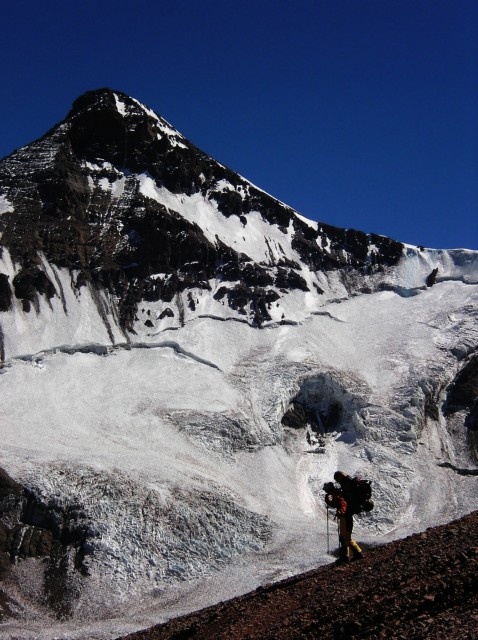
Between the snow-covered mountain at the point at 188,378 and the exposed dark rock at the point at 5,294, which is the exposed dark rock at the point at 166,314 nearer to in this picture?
the snow-covered mountain at the point at 188,378

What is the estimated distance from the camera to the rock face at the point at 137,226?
262 ft

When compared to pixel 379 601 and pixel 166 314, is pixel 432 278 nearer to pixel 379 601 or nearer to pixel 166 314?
pixel 166 314

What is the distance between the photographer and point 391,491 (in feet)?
188

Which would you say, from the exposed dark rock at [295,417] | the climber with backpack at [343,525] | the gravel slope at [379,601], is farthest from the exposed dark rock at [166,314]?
the climber with backpack at [343,525]

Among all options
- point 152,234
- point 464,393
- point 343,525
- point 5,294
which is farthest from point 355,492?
point 152,234

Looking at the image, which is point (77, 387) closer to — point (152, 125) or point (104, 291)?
point (104, 291)

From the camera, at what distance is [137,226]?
87.1 m

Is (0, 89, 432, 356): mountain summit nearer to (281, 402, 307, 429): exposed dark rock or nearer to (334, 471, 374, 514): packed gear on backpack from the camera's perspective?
(281, 402, 307, 429): exposed dark rock

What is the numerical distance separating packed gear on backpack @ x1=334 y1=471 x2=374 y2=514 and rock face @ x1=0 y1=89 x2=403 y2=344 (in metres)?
56.9

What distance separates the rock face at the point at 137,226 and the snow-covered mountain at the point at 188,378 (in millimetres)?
289

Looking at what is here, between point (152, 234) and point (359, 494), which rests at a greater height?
point (152, 234)

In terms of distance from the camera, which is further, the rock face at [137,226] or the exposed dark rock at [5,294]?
the rock face at [137,226]

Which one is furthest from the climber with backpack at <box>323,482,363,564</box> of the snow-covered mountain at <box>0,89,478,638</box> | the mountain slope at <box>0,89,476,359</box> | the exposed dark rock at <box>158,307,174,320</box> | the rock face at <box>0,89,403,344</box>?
the exposed dark rock at <box>158,307,174,320</box>

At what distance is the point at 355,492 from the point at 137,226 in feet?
233
